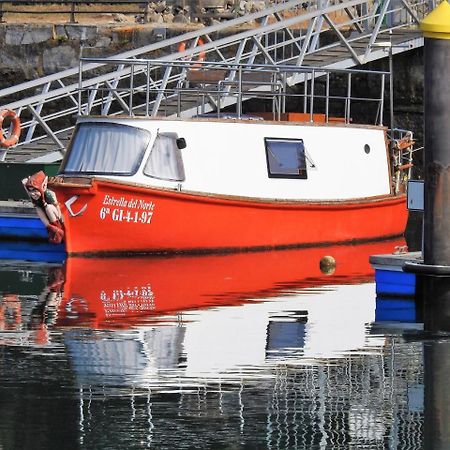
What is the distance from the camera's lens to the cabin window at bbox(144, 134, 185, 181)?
85.1ft

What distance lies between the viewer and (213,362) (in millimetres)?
16062

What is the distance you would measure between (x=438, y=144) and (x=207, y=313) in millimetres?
2978

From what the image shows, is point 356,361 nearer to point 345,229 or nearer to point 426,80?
point 426,80

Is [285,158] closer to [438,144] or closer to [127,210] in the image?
[127,210]

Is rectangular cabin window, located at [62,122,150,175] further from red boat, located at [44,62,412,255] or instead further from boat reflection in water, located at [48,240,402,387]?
boat reflection in water, located at [48,240,402,387]

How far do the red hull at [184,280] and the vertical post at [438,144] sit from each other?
8.08ft

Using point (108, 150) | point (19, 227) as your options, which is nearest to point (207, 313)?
point (108, 150)

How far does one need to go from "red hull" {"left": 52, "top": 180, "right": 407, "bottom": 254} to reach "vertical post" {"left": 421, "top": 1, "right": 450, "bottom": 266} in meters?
6.80

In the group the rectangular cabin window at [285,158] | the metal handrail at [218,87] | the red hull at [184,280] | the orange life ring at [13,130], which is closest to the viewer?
the red hull at [184,280]

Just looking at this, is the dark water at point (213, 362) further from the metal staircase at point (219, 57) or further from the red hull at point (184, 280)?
the metal staircase at point (219, 57)

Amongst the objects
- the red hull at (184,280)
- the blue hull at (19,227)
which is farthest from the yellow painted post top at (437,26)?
the blue hull at (19,227)

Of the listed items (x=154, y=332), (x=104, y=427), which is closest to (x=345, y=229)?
(x=154, y=332)

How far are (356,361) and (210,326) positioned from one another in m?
2.51

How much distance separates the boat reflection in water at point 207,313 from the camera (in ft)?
53.0
